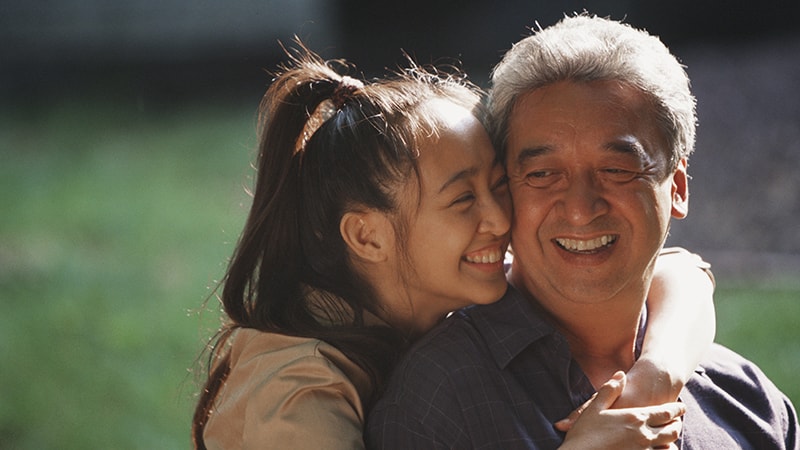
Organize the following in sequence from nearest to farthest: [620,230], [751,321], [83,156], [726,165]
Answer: [620,230] → [751,321] → [726,165] → [83,156]

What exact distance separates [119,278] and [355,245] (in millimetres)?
4334

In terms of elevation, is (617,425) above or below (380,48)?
below

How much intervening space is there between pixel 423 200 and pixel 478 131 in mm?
203

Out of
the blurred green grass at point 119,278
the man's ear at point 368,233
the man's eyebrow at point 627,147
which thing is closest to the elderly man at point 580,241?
the man's eyebrow at point 627,147

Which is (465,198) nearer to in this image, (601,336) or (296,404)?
(601,336)

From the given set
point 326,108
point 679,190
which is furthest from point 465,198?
point 679,190

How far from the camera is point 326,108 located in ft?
8.32

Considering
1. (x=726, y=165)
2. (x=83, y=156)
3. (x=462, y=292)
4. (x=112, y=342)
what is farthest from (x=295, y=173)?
(x=83, y=156)

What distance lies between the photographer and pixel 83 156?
890 centimetres

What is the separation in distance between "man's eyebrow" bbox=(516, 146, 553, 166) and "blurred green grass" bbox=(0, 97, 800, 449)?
1069 millimetres

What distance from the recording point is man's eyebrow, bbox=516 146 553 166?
7.73ft

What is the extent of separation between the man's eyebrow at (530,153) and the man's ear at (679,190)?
377 mm

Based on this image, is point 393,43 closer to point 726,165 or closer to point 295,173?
point 726,165

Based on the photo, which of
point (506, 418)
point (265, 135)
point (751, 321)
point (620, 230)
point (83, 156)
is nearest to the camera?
point (506, 418)
